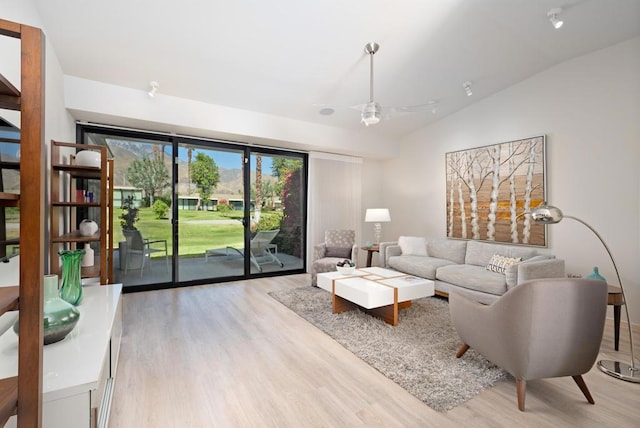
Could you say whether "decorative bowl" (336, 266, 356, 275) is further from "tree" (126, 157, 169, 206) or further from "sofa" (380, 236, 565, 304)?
"tree" (126, 157, 169, 206)

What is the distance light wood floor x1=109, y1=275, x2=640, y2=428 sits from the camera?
5.76 ft

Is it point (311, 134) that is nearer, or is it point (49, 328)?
point (49, 328)

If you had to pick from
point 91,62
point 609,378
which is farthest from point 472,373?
point 91,62

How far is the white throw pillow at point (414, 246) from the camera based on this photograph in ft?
15.9

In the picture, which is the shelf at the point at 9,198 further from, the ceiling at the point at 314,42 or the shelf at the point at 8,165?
the ceiling at the point at 314,42

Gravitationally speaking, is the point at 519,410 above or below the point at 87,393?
below

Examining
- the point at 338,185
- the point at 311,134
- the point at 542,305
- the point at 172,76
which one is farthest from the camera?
the point at 338,185

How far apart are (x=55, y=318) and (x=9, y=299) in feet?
3.10

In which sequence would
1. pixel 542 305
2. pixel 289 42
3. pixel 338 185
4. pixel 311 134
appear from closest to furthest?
pixel 542 305 < pixel 289 42 < pixel 311 134 < pixel 338 185

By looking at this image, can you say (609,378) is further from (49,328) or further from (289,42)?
(289,42)

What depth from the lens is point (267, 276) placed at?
17.3ft

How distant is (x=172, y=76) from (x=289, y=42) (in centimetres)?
146

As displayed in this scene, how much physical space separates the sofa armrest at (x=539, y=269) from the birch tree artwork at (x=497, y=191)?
72cm

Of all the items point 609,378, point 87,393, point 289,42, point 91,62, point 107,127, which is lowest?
point 609,378
